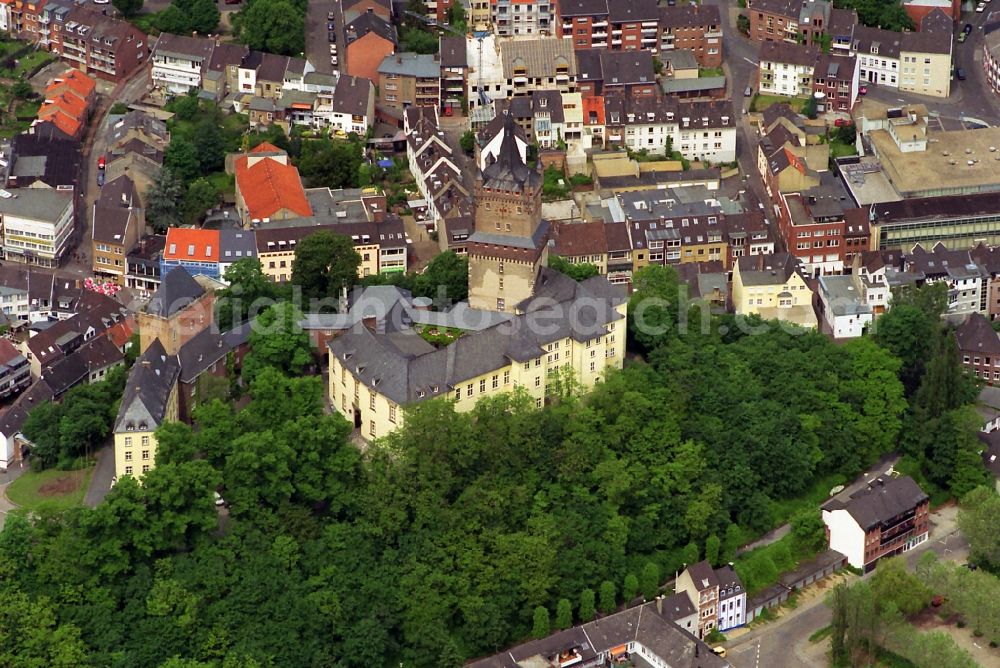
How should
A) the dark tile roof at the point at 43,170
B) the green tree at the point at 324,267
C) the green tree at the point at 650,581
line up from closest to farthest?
the green tree at the point at 650,581 < the green tree at the point at 324,267 < the dark tile roof at the point at 43,170

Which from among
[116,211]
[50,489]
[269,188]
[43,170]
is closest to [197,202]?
[269,188]

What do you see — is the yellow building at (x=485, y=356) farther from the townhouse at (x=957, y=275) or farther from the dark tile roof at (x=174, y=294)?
the townhouse at (x=957, y=275)

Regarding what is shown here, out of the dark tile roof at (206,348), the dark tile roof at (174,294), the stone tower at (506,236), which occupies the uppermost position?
the stone tower at (506,236)

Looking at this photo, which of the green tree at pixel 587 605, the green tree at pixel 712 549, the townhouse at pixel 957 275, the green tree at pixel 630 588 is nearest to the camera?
the green tree at pixel 587 605

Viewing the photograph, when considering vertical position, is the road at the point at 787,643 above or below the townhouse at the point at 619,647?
below

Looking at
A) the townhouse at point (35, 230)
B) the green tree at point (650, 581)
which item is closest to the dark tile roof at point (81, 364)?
the townhouse at point (35, 230)

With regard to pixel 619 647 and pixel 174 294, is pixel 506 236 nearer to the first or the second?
pixel 174 294
